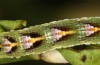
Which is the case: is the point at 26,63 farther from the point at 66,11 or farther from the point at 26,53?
the point at 26,53

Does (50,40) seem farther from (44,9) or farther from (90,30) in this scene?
(44,9)

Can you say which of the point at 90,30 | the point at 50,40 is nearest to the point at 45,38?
the point at 50,40

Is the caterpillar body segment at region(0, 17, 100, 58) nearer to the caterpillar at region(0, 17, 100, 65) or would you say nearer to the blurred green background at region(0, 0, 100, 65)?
the caterpillar at region(0, 17, 100, 65)

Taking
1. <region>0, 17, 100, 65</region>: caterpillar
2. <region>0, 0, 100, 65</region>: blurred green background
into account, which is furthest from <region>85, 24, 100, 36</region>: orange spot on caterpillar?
<region>0, 0, 100, 65</region>: blurred green background

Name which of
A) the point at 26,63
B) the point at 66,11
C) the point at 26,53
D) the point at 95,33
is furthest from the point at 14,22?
the point at 66,11

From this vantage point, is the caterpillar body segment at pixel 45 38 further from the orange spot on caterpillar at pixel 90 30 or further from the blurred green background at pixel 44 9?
the blurred green background at pixel 44 9

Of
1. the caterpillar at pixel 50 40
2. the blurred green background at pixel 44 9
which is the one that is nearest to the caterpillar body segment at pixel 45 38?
the caterpillar at pixel 50 40
